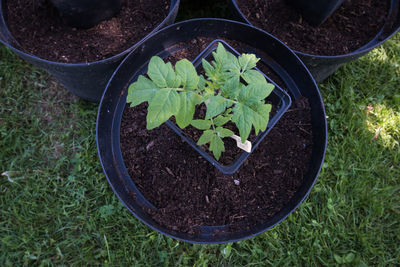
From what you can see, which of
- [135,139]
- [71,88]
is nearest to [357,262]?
[135,139]

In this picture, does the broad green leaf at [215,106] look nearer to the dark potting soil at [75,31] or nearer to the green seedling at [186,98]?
the green seedling at [186,98]

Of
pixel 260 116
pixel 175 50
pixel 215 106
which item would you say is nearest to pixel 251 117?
pixel 260 116

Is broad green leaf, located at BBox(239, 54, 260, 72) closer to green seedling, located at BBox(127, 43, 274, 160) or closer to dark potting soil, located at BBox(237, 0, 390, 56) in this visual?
green seedling, located at BBox(127, 43, 274, 160)

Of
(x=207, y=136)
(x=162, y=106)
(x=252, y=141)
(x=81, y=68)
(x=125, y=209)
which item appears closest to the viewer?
(x=162, y=106)

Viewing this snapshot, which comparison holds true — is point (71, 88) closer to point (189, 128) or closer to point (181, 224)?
point (189, 128)

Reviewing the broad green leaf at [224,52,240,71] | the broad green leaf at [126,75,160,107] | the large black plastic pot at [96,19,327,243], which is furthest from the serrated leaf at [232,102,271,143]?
the large black plastic pot at [96,19,327,243]

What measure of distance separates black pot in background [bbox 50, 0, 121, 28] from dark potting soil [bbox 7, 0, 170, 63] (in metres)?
0.05

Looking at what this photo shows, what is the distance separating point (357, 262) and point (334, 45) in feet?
4.51

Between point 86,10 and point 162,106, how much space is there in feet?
3.45

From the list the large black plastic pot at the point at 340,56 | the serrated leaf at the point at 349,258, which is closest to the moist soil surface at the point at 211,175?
the large black plastic pot at the point at 340,56

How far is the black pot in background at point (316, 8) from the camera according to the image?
1840 millimetres

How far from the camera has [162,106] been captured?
43.3 inches

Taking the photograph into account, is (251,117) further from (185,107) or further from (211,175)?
(211,175)

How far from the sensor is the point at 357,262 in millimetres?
1979
